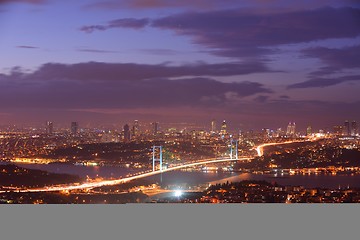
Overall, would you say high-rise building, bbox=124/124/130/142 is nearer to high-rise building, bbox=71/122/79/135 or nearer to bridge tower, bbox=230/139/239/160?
high-rise building, bbox=71/122/79/135

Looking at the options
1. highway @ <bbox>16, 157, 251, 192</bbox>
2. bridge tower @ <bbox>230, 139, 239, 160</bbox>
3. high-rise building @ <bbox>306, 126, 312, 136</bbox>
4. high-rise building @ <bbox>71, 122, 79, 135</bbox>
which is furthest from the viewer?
high-rise building @ <bbox>71, 122, 79, 135</bbox>

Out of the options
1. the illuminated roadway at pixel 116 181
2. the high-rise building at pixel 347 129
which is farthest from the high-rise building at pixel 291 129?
the high-rise building at pixel 347 129

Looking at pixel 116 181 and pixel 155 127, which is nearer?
pixel 116 181

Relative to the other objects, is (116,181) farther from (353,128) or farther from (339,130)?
(353,128)

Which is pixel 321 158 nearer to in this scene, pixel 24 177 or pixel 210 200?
pixel 210 200

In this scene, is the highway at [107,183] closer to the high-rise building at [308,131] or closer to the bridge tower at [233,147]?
the bridge tower at [233,147]

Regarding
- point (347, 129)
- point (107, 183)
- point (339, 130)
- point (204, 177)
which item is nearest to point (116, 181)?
point (107, 183)

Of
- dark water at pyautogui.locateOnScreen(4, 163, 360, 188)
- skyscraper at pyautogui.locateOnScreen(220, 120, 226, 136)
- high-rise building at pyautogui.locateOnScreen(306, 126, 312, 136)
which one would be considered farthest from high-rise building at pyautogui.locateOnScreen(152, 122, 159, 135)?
high-rise building at pyautogui.locateOnScreen(306, 126, 312, 136)

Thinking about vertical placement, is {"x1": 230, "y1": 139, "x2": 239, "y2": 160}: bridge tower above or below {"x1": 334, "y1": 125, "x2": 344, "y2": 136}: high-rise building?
below

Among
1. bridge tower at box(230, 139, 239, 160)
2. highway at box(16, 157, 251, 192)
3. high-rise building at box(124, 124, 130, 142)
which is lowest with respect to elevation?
highway at box(16, 157, 251, 192)
